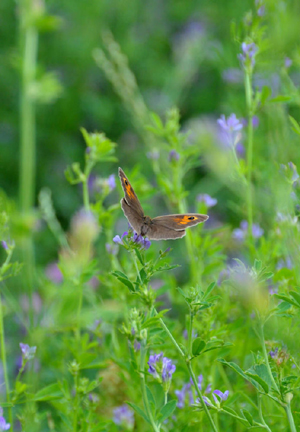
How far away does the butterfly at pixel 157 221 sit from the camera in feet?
Answer: 4.09

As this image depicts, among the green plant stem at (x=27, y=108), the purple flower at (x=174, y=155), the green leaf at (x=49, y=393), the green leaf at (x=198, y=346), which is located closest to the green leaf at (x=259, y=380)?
the green leaf at (x=198, y=346)

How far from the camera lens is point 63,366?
5.39 ft

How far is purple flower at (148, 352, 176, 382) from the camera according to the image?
109 cm

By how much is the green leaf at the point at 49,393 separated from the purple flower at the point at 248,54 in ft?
3.21

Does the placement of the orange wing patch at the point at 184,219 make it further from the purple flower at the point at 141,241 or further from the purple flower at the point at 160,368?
the purple flower at the point at 160,368

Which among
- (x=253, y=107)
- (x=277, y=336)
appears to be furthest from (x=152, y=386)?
(x=253, y=107)

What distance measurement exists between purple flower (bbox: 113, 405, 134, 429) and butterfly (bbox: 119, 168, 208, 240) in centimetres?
53

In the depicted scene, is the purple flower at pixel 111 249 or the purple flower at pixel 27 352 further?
the purple flower at pixel 111 249

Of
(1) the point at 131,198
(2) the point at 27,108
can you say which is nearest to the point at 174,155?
(1) the point at 131,198

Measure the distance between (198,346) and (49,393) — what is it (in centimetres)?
50

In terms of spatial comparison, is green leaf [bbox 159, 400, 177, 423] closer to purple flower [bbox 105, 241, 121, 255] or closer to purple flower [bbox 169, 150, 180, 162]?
purple flower [bbox 105, 241, 121, 255]

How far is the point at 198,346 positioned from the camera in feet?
3.38

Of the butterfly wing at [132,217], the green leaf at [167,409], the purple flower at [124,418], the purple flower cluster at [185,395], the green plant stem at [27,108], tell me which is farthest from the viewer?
the green plant stem at [27,108]

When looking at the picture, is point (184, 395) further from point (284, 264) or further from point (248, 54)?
point (248, 54)
